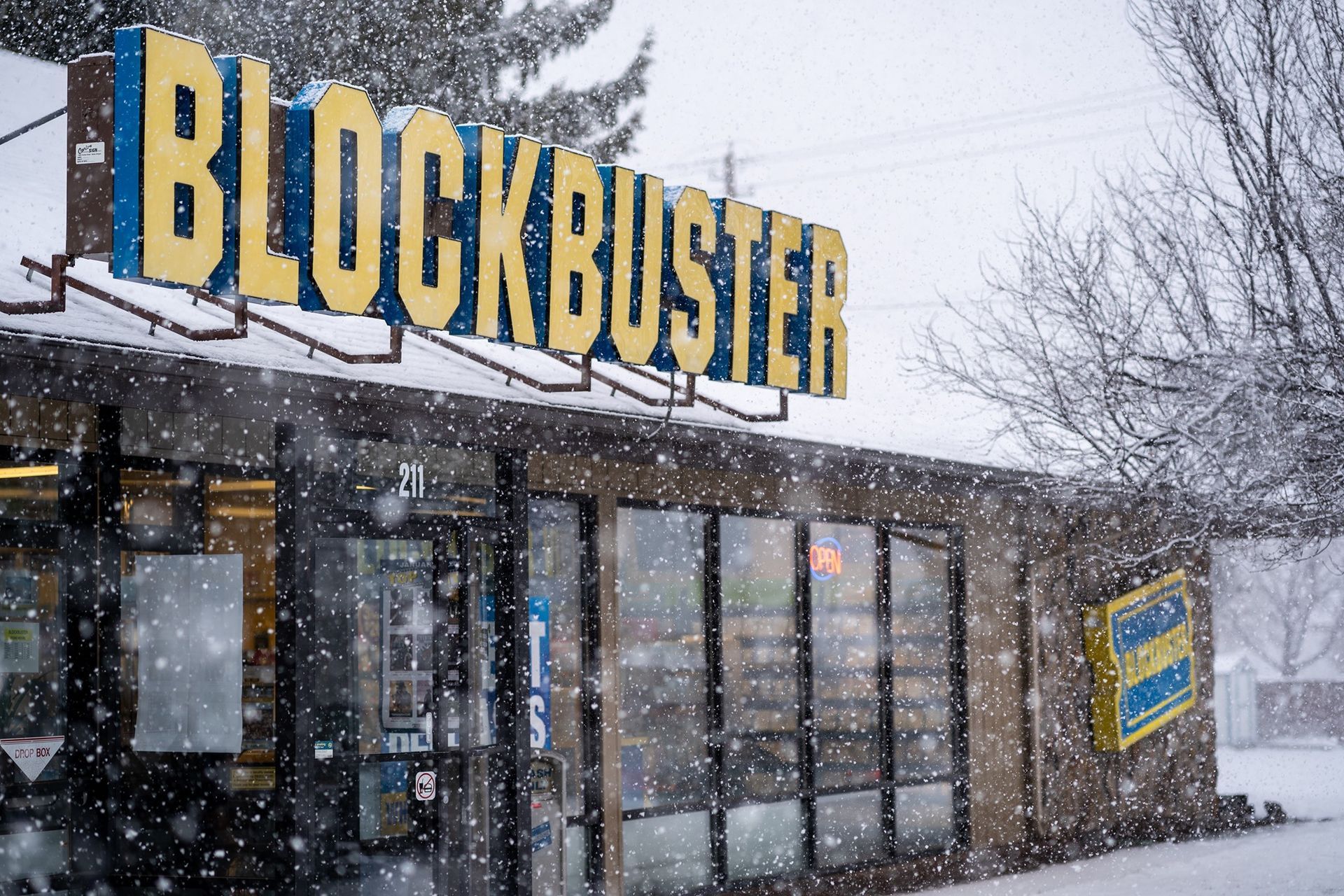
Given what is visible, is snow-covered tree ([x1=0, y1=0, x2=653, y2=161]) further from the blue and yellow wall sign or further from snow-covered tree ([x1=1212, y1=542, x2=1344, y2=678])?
snow-covered tree ([x1=1212, y1=542, x2=1344, y2=678])

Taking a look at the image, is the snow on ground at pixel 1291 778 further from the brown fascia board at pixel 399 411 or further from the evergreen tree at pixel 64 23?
the evergreen tree at pixel 64 23

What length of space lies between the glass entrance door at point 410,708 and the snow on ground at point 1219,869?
4.58m

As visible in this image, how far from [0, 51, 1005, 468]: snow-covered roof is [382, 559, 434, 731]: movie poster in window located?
1.16 metres

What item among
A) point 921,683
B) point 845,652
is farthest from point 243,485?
point 921,683

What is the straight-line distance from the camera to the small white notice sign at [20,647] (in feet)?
25.2

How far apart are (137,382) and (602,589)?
3.77 meters

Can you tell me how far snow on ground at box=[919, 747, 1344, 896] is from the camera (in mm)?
11391

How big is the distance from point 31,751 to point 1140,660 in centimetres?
1006

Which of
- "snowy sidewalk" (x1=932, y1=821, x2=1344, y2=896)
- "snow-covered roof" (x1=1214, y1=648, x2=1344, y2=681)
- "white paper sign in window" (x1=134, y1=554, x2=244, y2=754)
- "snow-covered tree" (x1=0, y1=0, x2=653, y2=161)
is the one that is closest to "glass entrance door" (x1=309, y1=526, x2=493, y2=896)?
"white paper sign in window" (x1=134, y1=554, x2=244, y2=754)

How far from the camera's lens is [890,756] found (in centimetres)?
1172

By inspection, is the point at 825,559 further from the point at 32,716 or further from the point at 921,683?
the point at 32,716

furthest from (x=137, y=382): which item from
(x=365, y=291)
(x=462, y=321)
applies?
(x=462, y=321)

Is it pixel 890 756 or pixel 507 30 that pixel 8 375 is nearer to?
pixel 890 756

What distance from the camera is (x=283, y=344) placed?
7965 mm
